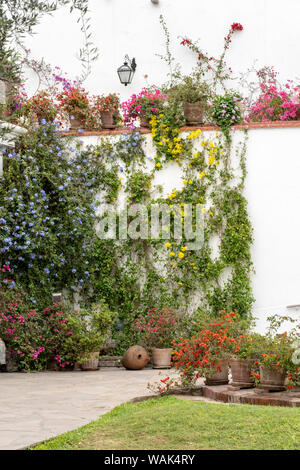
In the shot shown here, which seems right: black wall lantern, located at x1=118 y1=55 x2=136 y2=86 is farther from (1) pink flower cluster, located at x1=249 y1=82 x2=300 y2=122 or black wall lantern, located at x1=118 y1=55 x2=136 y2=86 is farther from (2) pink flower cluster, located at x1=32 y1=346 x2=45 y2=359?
(2) pink flower cluster, located at x1=32 y1=346 x2=45 y2=359

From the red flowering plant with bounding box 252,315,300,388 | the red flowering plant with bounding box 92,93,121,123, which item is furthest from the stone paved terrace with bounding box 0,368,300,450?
the red flowering plant with bounding box 92,93,121,123

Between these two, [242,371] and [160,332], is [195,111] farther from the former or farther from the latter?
[242,371]

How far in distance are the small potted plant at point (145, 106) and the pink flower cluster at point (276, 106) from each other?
1.65m

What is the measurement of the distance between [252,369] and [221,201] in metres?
4.13

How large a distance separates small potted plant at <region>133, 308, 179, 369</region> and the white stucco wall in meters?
4.61

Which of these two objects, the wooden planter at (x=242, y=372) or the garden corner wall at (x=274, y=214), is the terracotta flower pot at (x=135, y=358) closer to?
the garden corner wall at (x=274, y=214)

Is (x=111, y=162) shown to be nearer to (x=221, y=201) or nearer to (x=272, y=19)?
Result: (x=221, y=201)

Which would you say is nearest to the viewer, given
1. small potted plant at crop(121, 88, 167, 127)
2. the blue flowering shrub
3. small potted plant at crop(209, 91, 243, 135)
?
the blue flowering shrub

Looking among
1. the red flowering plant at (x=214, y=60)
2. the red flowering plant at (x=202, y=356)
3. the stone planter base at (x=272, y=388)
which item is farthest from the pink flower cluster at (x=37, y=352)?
the red flowering plant at (x=214, y=60)

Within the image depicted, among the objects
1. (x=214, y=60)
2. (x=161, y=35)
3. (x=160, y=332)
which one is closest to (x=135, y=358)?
(x=160, y=332)

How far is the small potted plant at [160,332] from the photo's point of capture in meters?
10.5

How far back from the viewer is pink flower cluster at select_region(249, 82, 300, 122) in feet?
35.9

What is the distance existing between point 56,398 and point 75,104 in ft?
18.8
